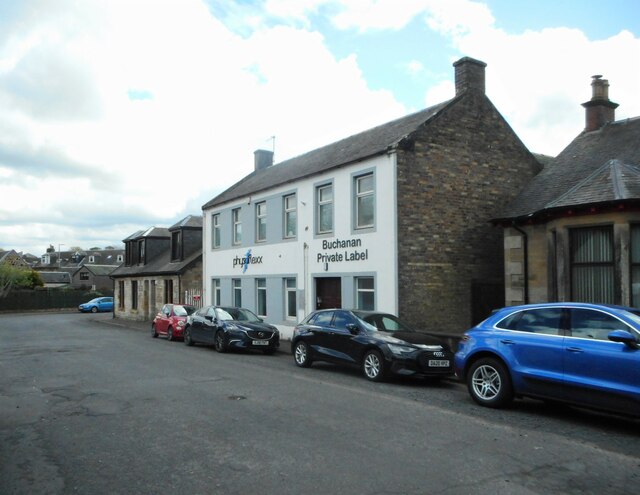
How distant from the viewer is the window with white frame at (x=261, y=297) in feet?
75.5

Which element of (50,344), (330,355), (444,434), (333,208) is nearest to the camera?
(444,434)

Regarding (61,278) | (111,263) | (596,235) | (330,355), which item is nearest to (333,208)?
(330,355)

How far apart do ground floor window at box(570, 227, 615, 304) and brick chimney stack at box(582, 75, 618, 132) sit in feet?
20.9

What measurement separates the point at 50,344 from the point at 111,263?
9265cm

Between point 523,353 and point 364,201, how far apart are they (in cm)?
996

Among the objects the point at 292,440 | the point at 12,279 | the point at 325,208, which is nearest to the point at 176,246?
the point at 325,208

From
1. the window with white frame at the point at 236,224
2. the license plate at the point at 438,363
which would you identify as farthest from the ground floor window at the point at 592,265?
the window with white frame at the point at 236,224

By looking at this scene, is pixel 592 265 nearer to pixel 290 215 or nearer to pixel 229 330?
pixel 229 330

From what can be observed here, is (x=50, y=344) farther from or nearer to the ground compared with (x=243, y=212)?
nearer to the ground

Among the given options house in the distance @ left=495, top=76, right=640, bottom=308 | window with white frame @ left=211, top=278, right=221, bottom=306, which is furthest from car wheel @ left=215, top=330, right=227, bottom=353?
window with white frame @ left=211, top=278, right=221, bottom=306

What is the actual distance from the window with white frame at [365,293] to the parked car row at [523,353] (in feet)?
13.5

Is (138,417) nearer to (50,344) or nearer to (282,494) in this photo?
(282,494)

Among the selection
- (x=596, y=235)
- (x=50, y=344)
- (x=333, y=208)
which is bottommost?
(x=50, y=344)

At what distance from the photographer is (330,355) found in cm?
1284
